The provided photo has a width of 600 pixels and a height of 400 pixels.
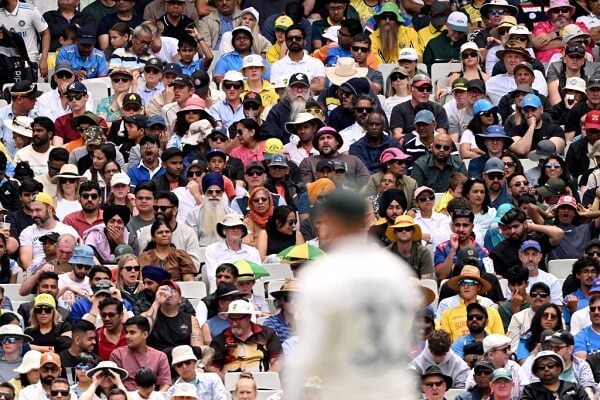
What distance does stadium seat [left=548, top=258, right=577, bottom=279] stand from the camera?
17.7m

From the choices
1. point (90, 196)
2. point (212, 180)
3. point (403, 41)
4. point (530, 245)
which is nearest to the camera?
point (530, 245)

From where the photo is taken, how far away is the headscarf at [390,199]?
17875mm

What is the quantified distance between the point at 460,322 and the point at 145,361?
271 cm

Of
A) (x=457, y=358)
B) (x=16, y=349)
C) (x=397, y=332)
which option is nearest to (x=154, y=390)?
(x=16, y=349)

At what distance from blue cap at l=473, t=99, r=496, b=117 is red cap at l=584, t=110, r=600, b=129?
95 centimetres

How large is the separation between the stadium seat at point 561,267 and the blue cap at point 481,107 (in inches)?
111

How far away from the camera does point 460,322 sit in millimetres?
16453

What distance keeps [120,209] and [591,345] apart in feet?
14.7

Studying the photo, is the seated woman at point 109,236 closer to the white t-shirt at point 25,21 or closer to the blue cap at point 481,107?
the blue cap at point 481,107

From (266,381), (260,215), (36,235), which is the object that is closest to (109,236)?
(36,235)

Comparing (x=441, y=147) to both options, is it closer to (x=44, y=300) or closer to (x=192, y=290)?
(x=192, y=290)

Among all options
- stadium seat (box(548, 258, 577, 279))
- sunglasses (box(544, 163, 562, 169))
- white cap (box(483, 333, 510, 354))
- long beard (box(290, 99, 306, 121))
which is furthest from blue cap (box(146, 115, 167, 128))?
white cap (box(483, 333, 510, 354))

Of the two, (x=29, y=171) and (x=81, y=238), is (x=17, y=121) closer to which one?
(x=29, y=171)

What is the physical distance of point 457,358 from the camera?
51.7ft
